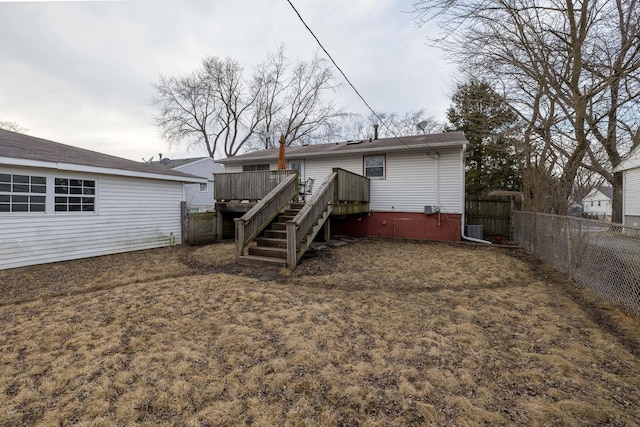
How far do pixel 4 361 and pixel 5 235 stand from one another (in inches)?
224

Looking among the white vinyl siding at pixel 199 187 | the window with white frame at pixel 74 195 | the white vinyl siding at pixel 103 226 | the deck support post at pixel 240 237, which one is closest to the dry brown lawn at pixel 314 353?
the deck support post at pixel 240 237

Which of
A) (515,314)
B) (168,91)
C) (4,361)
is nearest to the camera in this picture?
(4,361)

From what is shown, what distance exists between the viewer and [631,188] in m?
11.5

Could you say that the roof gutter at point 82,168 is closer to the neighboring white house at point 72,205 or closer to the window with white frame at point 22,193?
the neighboring white house at point 72,205

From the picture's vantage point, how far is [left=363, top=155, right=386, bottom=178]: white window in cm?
1143

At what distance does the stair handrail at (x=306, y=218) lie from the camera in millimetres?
6406

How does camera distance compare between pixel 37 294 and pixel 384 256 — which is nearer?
pixel 37 294

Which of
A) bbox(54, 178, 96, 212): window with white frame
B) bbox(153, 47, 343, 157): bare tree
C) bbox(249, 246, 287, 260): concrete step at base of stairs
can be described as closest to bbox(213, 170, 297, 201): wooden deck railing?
bbox(249, 246, 287, 260): concrete step at base of stairs

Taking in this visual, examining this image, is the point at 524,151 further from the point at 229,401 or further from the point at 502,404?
the point at 229,401

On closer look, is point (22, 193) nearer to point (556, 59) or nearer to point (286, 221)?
point (286, 221)

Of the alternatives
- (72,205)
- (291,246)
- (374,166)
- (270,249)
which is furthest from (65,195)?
(374,166)

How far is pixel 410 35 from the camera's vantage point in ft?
23.2

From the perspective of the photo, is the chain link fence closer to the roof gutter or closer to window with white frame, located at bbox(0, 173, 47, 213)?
the roof gutter

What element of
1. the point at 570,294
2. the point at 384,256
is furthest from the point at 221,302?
the point at 570,294
